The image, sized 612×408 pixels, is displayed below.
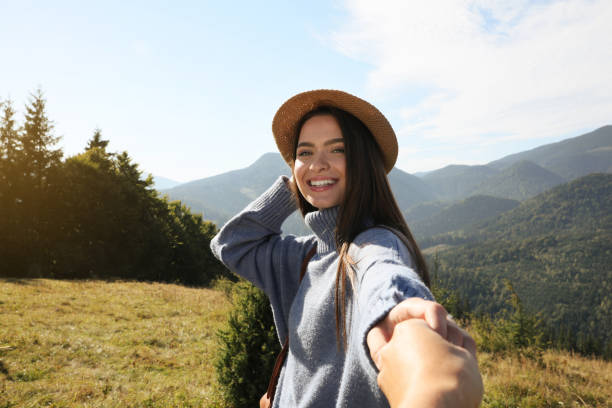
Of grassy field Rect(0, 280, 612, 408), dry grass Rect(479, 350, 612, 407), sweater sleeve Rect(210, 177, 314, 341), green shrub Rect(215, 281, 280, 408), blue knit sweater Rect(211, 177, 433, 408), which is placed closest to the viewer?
blue knit sweater Rect(211, 177, 433, 408)

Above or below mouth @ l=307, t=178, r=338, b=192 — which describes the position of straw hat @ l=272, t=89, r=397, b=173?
above

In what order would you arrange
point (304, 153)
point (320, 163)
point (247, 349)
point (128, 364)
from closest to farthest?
point (320, 163)
point (304, 153)
point (247, 349)
point (128, 364)

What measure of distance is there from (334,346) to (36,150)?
84.9 ft

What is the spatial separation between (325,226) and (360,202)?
25 centimetres

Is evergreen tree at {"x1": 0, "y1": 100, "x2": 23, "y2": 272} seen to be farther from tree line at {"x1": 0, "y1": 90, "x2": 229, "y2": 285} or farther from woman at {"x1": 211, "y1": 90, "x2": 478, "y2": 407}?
woman at {"x1": 211, "y1": 90, "x2": 478, "y2": 407}

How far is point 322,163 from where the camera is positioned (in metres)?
1.73

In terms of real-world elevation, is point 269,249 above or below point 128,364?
above

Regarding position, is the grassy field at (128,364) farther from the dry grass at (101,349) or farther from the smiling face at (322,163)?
the smiling face at (322,163)

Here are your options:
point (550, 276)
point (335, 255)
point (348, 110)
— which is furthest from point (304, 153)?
point (550, 276)

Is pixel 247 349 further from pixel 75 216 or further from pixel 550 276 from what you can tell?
pixel 550 276

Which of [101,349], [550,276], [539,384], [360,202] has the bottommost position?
[550,276]

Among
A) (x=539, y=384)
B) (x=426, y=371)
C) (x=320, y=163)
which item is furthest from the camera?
(x=539, y=384)

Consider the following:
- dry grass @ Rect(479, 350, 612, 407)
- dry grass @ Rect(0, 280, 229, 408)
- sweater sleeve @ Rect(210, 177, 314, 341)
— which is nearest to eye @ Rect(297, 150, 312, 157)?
sweater sleeve @ Rect(210, 177, 314, 341)

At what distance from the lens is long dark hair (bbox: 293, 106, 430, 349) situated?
1.42 meters
